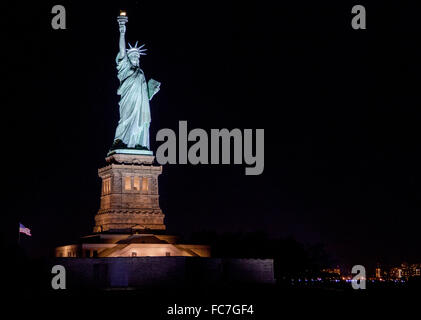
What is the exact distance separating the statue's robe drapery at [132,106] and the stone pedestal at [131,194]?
1.87 m

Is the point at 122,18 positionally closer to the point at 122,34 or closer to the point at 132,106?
the point at 122,34

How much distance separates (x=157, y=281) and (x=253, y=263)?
757 centimetres

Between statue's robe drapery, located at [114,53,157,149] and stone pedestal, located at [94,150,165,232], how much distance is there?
1.87 meters

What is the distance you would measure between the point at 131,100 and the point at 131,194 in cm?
837

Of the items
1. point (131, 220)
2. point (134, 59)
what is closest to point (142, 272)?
point (131, 220)

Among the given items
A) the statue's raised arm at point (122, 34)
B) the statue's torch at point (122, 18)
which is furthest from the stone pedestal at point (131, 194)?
the statue's torch at point (122, 18)

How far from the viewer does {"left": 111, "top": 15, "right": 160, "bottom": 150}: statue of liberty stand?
71.2 meters

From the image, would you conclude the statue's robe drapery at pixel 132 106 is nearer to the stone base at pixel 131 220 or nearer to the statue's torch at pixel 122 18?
the statue's torch at pixel 122 18

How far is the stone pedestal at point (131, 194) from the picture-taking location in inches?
2672

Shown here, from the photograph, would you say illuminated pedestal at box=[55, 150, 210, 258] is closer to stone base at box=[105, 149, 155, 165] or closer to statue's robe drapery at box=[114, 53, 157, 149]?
stone base at box=[105, 149, 155, 165]
